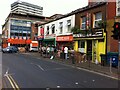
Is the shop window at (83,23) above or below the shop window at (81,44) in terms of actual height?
above

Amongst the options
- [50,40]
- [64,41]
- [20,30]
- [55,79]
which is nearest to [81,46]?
[64,41]

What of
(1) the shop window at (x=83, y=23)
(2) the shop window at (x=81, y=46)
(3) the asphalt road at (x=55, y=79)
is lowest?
(3) the asphalt road at (x=55, y=79)

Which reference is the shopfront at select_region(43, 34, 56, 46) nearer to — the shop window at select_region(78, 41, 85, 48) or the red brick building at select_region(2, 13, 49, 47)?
the shop window at select_region(78, 41, 85, 48)

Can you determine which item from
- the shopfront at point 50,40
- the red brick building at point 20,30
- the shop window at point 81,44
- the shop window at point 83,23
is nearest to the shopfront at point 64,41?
the shopfront at point 50,40

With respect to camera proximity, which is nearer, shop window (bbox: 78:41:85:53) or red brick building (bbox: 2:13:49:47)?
shop window (bbox: 78:41:85:53)

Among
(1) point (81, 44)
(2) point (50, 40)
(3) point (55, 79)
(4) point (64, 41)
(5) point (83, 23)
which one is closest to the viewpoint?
(3) point (55, 79)

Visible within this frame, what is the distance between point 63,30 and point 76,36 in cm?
638

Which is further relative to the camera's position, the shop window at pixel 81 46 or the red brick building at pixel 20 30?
the red brick building at pixel 20 30

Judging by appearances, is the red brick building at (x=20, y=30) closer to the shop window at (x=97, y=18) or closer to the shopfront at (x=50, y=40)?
the shopfront at (x=50, y=40)

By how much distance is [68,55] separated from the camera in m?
30.2

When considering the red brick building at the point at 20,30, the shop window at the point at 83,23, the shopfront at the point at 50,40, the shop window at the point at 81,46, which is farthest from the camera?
the red brick building at the point at 20,30

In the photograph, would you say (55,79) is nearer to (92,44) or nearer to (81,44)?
(92,44)

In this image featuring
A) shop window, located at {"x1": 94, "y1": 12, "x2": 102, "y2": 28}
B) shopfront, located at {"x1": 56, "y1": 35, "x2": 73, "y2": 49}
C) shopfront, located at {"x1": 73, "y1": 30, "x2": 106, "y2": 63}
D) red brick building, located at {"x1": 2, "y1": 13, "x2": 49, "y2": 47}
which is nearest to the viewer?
shopfront, located at {"x1": 73, "y1": 30, "x2": 106, "y2": 63}

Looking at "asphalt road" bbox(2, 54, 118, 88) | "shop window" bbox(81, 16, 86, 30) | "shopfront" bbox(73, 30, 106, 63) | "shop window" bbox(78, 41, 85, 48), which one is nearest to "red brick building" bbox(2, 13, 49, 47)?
"shop window" bbox(81, 16, 86, 30)
